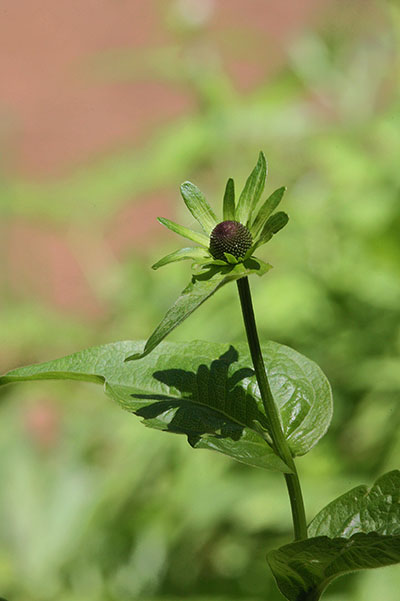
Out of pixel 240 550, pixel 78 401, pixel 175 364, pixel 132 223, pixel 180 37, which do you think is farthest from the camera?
pixel 132 223

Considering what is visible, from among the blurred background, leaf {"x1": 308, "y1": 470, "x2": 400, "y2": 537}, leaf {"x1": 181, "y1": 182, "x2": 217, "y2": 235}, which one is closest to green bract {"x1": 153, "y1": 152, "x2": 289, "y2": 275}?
leaf {"x1": 181, "y1": 182, "x2": 217, "y2": 235}

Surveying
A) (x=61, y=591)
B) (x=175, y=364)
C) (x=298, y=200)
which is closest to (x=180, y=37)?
(x=298, y=200)

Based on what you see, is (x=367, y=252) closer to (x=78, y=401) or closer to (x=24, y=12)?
(x=78, y=401)

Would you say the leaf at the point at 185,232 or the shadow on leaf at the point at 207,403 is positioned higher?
the leaf at the point at 185,232

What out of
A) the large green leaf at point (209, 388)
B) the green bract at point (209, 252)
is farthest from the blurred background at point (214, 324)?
the green bract at point (209, 252)

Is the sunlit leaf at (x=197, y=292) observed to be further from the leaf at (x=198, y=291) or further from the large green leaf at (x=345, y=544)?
the large green leaf at (x=345, y=544)

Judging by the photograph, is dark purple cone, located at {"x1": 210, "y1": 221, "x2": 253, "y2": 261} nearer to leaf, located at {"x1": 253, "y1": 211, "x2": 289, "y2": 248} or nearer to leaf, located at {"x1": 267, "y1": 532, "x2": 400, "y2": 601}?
leaf, located at {"x1": 253, "y1": 211, "x2": 289, "y2": 248}

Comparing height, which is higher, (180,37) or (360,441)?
(180,37)
